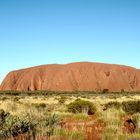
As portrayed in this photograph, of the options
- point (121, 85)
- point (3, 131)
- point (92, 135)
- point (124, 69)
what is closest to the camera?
point (3, 131)

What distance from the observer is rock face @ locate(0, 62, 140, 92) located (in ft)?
396

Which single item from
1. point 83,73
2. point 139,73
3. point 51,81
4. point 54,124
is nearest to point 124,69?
point 139,73

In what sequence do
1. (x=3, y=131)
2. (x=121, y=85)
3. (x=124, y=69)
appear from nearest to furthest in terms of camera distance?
(x=3, y=131)
(x=121, y=85)
(x=124, y=69)

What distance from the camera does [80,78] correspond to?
407ft

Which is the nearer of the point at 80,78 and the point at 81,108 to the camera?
the point at 81,108

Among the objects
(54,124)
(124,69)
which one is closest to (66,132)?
(54,124)

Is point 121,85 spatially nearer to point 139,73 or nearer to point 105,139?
point 139,73

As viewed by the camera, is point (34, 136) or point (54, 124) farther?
point (54, 124)

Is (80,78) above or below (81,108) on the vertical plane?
above

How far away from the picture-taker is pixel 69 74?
12350 cm

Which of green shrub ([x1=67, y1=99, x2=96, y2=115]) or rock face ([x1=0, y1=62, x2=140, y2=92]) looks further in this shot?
rock face ([x1=0, y1=62, x2=140, y2=92])

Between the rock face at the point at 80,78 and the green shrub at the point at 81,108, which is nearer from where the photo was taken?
the green shrub at the point at 81,108

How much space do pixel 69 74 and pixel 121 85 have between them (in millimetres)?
18117

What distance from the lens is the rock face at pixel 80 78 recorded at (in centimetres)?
12069
